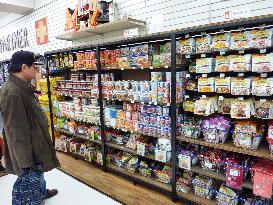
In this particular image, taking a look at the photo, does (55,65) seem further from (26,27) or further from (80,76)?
(26,27)

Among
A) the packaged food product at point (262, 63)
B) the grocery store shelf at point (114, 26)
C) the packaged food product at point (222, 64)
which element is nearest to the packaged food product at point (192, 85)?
the packaged food product at point (222, 64)

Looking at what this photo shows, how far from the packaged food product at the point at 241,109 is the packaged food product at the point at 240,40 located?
627 mm

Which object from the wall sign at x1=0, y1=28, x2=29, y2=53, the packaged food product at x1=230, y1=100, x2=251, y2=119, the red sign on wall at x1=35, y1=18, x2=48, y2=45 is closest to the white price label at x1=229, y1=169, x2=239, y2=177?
the packaged food product at x1=230, y1=100, x2=251, y2=119

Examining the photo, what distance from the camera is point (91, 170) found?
4.56 meters

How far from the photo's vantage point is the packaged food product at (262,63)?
2537 mm

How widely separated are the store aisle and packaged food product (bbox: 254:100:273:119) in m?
2.23

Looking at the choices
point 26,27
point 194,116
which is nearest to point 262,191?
point 194,116

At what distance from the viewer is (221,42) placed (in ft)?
9.21

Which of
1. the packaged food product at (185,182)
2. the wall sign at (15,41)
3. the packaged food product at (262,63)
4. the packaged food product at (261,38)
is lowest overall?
the packaged food product at (185,182)

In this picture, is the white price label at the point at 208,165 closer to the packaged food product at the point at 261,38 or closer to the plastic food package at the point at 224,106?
the plastic food package at the point at 224,106

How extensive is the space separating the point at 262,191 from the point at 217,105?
110 centimetres

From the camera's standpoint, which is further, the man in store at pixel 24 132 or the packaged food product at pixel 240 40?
the packaged food product at pixel 240 40

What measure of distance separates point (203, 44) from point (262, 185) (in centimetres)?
176

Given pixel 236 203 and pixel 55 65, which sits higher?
pixel 55 65
